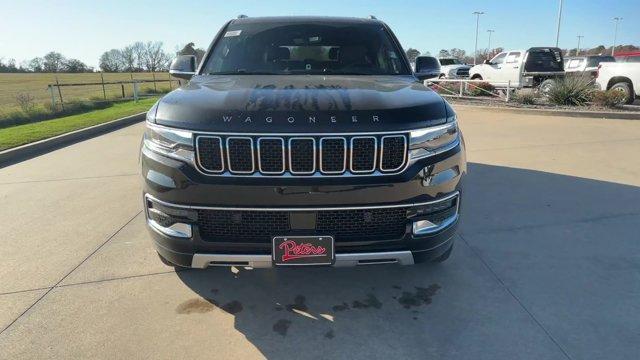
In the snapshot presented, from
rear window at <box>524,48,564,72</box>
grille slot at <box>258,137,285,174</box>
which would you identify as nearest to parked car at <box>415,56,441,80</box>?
grille slot at <box>258,137,285,174</box>

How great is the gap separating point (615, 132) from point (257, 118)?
31.0ft

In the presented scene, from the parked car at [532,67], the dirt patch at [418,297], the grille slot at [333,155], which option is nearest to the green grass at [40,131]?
the grille slot at [333,155]

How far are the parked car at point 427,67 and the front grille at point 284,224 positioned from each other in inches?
78.2

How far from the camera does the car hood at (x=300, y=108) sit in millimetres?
2492

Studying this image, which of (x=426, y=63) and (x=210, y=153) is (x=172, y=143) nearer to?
(x=210, y=153)

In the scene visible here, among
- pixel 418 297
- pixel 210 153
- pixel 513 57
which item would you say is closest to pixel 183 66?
pixel 210 153

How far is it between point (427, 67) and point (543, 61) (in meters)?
15.1

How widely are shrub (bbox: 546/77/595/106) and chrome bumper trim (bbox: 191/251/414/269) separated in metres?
12.9

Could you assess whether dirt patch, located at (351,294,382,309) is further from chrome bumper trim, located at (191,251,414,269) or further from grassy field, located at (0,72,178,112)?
grassy field, located at (0,72,178,112)

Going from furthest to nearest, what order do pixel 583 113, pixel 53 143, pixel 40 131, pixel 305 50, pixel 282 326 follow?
pixel 583 113
pixel 40 131
pixel 53 143
pixel 305 50
pixel 282 326

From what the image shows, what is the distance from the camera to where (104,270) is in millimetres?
3562

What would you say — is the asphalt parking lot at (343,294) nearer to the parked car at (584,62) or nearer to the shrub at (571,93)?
the shrub at (571,93)

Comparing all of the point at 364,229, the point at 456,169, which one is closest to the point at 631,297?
the point at 456,169

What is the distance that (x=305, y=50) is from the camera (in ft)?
13.6
